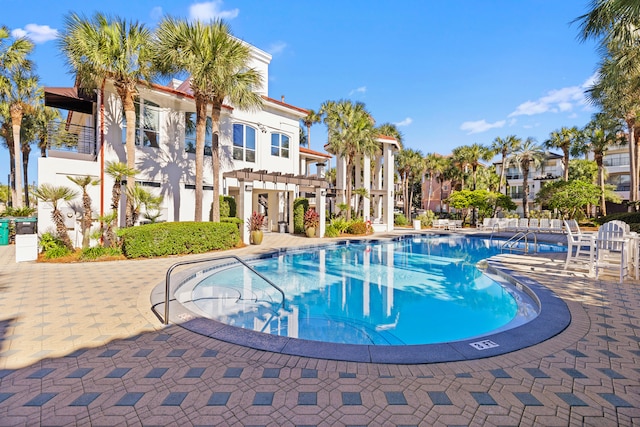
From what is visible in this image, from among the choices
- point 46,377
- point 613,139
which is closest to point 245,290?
point 46,377

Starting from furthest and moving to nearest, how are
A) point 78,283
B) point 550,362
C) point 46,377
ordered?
point 78,283, point 550,362, point 46,377

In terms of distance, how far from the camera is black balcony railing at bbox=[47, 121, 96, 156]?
1344 centimetres

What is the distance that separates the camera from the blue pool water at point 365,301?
5.42 meters

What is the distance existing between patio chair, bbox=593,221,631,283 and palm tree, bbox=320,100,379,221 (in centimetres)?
1396

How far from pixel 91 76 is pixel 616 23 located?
16.4 m

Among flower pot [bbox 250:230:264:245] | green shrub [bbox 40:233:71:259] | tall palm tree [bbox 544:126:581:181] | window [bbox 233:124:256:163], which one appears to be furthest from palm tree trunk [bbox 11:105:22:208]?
tall palm tree [bbox 544:126:581:181]

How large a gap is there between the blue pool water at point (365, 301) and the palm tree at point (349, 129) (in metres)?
10.6

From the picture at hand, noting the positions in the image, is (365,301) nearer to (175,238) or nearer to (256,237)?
(175,238)

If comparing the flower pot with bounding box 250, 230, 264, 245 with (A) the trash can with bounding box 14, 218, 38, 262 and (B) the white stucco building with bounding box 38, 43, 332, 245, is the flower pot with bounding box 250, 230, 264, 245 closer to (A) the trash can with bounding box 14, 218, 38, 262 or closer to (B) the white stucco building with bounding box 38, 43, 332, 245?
(B) the white stucco building with bounding box 38, 43, 332, 245

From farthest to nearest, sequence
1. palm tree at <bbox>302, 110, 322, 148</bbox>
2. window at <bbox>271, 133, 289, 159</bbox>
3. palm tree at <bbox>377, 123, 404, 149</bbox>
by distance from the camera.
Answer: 1. palm tree at <bbox>302, 110, 322, 148</bbox>
2. palm tree at <bbox>377, 123, 404, 149</bbox>
3. window at <bbox>271, 133, 289, 159</bbox>

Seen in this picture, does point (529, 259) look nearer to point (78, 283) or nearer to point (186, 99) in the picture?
point (78, 283)

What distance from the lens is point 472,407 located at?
2.55 metres

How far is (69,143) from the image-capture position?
600 inches

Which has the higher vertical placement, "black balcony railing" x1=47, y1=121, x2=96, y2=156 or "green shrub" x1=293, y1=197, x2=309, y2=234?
"black balcony railing" x1=47, y1=121, x2=96, y2=156
